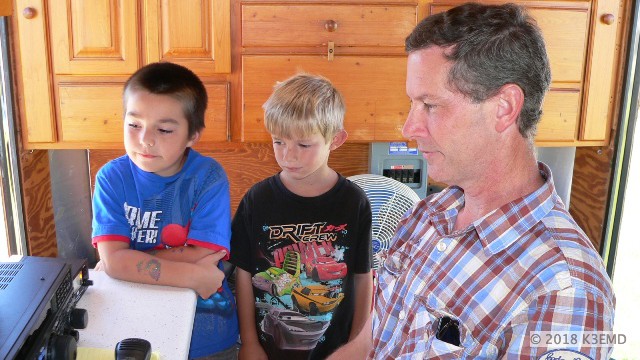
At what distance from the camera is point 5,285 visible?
892mm

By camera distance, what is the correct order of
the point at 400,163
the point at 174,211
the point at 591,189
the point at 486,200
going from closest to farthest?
the point at 486,200 < the point at 174,211 < the point at 400,163 < the point at 591,189

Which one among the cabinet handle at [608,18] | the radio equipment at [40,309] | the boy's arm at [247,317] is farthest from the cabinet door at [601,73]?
the radio equipment at [40,309]

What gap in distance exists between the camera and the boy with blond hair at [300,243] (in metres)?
1.51

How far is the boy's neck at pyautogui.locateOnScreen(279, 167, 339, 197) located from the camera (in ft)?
5.04

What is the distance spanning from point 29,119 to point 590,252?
2072 mm

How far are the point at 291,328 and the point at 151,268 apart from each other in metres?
0.51

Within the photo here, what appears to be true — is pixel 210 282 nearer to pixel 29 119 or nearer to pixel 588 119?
pixel 29 119

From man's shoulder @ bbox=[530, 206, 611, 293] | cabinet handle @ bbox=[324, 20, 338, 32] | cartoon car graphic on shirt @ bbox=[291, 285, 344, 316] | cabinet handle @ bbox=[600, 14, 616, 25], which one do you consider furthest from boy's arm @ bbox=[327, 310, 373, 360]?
cabinet handle @ bbox=[600, 14, 616, 25]

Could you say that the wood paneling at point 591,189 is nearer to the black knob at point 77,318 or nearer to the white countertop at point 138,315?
the white countertop at point 138,315

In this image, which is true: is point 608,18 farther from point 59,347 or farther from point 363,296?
point 59,347

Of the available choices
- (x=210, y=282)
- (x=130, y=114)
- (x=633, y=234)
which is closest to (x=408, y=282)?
(x=210, y=282)

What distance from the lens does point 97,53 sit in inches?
86.5

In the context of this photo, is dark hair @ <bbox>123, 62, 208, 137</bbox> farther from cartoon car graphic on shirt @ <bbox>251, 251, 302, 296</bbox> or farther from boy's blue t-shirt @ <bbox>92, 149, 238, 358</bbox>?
cartoon car graphic on shirt @ <bbox>251, 251, 302, 296</bbox>

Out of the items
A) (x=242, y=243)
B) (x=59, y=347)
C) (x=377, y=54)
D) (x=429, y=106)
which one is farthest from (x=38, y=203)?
(x=429, y=106)
